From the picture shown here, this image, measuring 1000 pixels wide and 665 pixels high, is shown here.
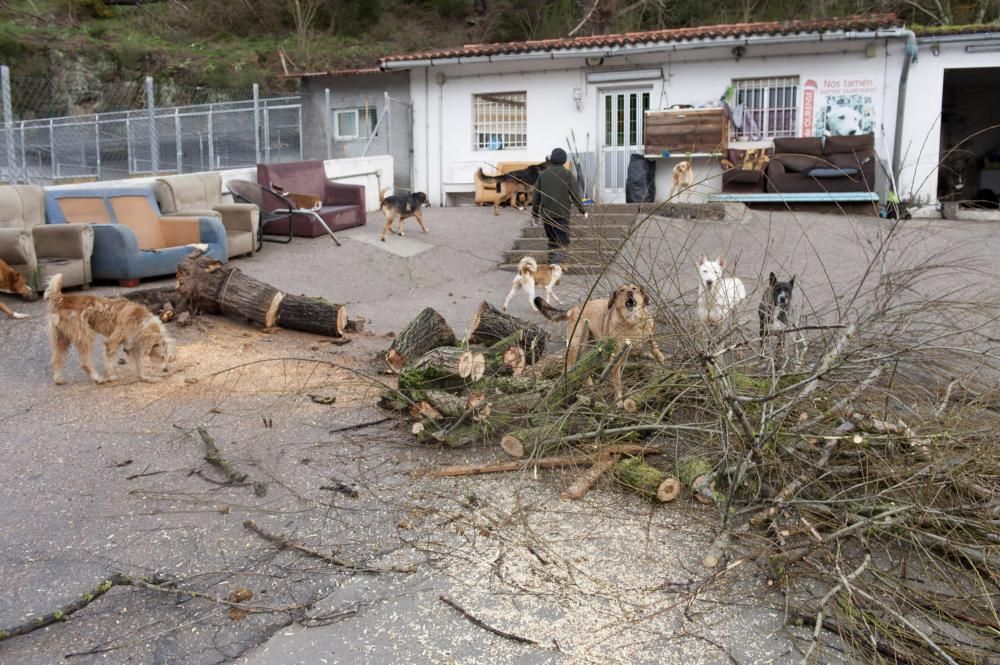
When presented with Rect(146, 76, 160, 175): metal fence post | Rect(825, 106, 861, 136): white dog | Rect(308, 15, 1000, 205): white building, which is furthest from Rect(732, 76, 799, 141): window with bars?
Rect(146, 76, 160, 175): metal fence post

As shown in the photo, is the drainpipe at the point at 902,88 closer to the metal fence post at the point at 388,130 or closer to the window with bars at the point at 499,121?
the window with bars at the point at 499,121

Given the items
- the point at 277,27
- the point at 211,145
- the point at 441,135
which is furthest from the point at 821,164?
the point at 277,27

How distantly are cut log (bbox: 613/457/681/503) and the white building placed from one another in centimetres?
1014

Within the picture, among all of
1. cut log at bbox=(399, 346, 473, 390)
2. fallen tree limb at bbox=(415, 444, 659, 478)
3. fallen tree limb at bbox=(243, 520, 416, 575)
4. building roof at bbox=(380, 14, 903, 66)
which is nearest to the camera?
fallen tree limb at bbox=(243, 520, 416, 575)

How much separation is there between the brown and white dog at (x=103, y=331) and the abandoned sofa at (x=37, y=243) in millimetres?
2199

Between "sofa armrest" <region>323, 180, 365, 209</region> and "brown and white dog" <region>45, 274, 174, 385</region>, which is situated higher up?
"sofa armrest" <region>323, 180, 365, 209</region>

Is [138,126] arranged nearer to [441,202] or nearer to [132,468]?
[441,202]

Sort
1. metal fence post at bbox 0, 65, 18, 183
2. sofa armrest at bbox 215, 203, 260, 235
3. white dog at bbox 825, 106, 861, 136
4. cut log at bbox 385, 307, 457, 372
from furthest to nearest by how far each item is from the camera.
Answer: white dog at bbox 825, 106, 861, 136 < sofa armrest at bbox 215, 203, 260, 235 < metal fence post at bbox 0, 65, 18, 183 < cut log at bbox 385, 307, 457, 372

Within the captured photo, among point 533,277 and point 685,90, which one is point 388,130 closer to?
point 685,90

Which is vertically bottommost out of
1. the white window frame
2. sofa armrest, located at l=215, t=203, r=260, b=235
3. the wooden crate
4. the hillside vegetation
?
sofa armrest, located at l=215, t=203, r=260, b=235

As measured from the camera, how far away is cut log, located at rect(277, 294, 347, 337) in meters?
7.90

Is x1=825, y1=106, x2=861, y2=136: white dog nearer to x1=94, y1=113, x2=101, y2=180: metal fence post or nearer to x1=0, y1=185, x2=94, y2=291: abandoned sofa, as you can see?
x1=94, y1=113, x2=101, y2=180: metal fence post

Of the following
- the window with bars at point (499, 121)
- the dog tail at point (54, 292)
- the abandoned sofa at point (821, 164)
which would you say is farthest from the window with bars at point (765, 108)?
the dog tail at point (54, 292)

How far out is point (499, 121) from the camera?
18.1 m
